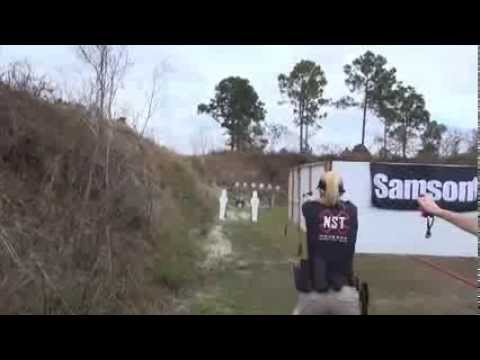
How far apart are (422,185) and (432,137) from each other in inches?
1311

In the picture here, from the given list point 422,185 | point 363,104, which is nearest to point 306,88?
point 363,104

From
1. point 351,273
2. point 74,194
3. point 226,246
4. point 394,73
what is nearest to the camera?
point 351,273

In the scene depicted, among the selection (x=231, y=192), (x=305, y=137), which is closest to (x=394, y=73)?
(x=305, y=137)

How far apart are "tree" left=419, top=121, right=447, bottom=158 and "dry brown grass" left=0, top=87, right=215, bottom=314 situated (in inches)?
1221

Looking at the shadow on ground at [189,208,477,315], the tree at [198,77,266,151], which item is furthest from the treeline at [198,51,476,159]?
the shadow on ground at [189,208,477,315]

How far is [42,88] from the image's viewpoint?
9852 millimetres

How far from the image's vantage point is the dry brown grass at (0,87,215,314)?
A: 607 centimetres

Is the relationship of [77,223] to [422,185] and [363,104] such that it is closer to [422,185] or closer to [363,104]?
[422,185]

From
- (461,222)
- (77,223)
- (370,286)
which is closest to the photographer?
(461,222)

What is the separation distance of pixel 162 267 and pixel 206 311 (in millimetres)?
1568

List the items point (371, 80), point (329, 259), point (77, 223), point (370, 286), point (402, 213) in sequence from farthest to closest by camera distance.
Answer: point (371, 80), point (402, 213), point (370, 286), point (77, 223), point (329, 259)

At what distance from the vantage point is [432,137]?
4081cm

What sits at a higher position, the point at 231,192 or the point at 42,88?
the point at 42,88

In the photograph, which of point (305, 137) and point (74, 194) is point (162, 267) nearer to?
point (74, 194)
